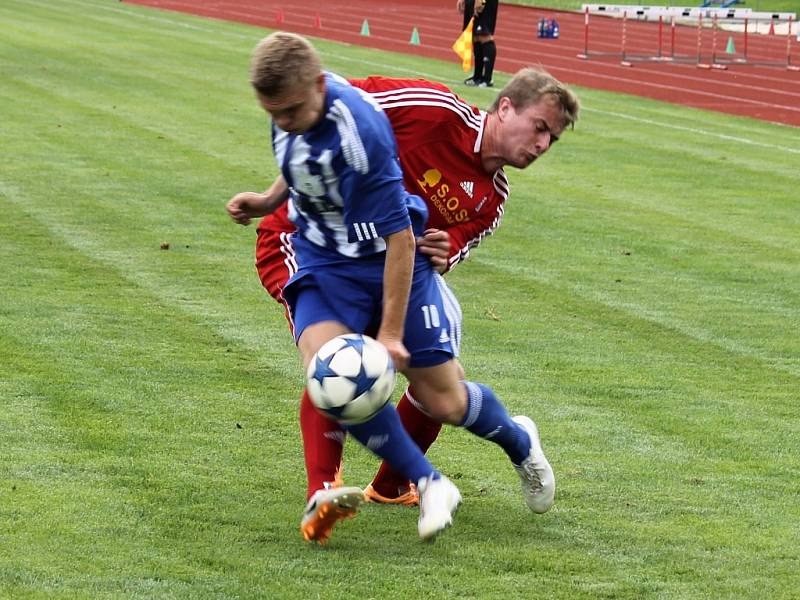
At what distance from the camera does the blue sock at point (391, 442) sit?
5.07 m

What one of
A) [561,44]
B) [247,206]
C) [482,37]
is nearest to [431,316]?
[247,206]

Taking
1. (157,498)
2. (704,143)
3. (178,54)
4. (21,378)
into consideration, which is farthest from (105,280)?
(178,54)

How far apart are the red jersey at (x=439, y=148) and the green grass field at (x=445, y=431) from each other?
1.10 meters

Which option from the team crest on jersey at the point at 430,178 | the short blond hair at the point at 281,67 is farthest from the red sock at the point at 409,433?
the short blond hair at the point at 281,67

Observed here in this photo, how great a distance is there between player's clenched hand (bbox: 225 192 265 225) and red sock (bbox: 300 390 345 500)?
71 centimetres

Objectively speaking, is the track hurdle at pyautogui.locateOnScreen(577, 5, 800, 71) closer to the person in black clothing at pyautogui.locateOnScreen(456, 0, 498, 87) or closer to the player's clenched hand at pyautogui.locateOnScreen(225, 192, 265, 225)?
the person in black clothing at pyautogui.locateOnScreen(456, 0, 498, 87)

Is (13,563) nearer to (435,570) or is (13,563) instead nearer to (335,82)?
(435,570)

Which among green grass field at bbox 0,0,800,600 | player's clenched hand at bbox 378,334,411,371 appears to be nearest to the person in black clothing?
green grass field at bbox 0,0,800,600

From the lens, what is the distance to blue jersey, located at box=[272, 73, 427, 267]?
479 cm

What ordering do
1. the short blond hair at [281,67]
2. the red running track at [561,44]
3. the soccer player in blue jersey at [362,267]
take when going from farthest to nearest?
the red running track at [561,44], the soccer player in blue jersey at [362,267], the short blond hair at [281,67]

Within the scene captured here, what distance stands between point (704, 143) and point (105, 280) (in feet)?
33.6

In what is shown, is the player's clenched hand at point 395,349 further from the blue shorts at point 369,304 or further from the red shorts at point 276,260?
the red shorts at point 276,260

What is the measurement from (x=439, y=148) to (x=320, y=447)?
1142 millimetres

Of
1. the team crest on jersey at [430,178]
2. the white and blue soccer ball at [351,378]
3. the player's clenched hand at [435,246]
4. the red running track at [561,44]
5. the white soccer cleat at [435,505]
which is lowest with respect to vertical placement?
the red running track at [561,44]
